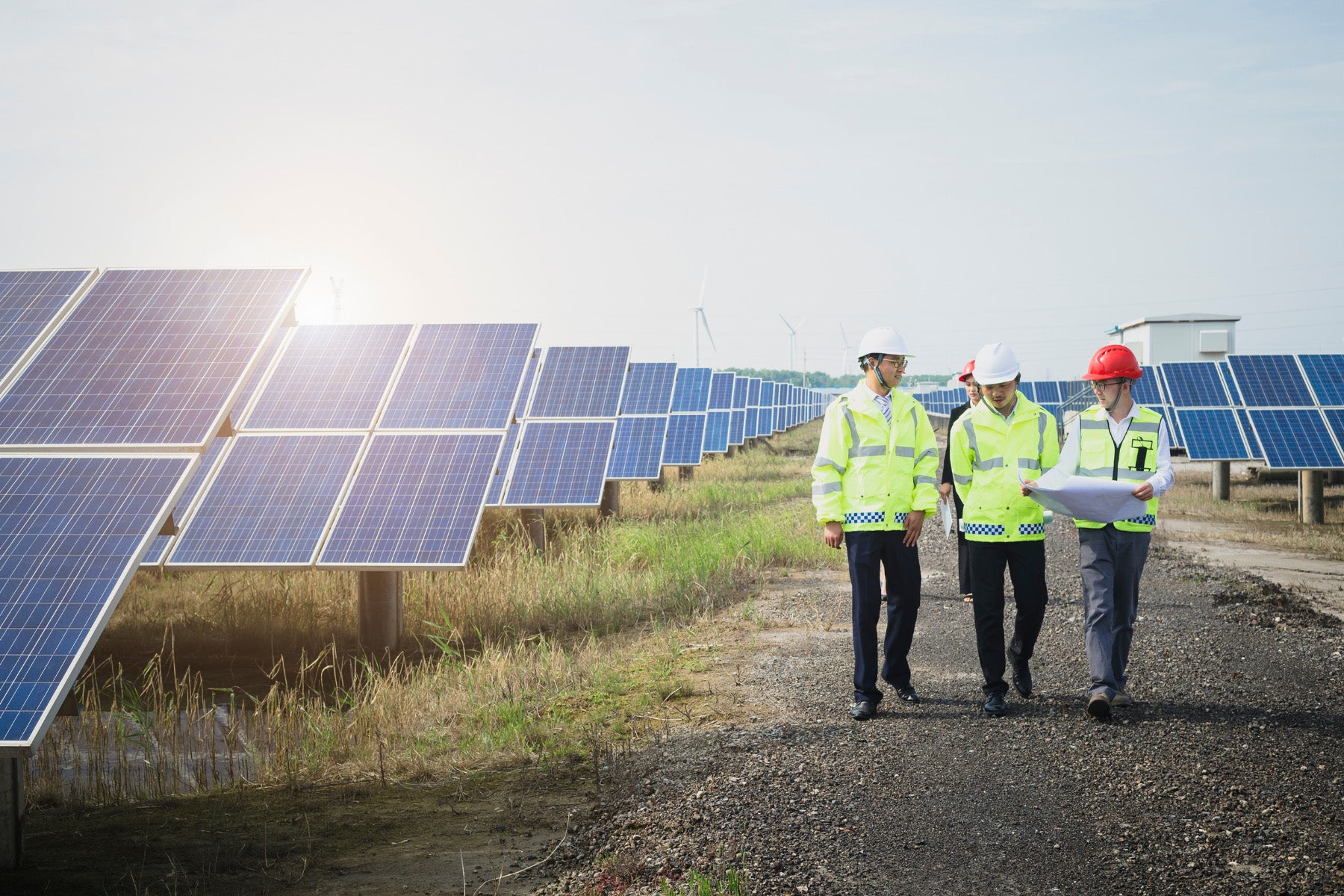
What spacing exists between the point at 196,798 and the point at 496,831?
1.88 m

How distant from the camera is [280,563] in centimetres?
791

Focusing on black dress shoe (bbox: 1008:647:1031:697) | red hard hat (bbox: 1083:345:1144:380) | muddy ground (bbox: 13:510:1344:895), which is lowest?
muddy ground (bbox: 13:510:1344:895)

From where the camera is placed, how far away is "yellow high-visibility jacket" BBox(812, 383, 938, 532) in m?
6.28

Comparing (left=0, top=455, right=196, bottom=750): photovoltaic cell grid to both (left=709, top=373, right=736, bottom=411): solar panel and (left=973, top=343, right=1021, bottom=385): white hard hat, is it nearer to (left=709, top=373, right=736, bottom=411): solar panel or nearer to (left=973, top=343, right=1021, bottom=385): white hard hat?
(left=973, top=343, right=1021, bottom=385): white hard hat

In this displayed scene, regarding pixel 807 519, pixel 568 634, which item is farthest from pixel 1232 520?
pixel 568 634

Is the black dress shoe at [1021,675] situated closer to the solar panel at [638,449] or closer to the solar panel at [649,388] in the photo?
the solar panel at [638,449]

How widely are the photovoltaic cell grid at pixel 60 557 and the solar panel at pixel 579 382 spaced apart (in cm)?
960

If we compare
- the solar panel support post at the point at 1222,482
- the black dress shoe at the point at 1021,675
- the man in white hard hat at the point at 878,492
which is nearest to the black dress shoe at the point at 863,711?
the man in white hard hat at the point at 878,492

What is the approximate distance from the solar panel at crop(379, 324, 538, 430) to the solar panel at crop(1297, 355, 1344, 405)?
15.2 meters

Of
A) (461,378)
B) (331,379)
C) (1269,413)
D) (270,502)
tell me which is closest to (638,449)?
(461,378)

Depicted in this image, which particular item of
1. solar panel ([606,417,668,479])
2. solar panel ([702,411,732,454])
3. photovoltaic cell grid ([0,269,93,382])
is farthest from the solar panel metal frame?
solar panel ([702,411,732,454])

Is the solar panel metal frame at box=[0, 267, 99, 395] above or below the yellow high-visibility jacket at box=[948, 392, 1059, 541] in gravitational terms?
above

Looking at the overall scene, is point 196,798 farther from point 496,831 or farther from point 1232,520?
point 1232,520

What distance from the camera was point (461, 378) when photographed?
1070 centimetres
